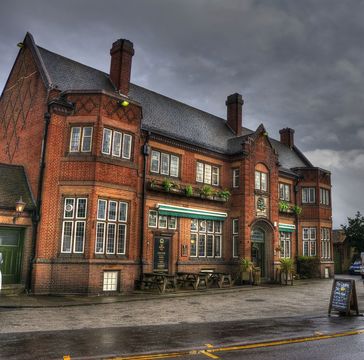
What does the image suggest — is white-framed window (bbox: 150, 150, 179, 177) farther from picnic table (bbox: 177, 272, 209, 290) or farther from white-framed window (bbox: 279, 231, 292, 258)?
white-framed window (bbox: 279, 231, 292, 258)

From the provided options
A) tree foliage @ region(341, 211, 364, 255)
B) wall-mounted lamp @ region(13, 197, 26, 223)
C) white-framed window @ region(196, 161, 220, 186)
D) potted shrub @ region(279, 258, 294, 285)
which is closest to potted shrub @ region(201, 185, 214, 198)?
white-framed window @ region(196, 161, 220, 186)

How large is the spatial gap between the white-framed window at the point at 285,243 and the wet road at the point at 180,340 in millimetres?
19319

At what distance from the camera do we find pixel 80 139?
1916 centimetres

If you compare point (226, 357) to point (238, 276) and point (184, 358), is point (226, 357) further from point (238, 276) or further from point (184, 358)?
point (238, 276)

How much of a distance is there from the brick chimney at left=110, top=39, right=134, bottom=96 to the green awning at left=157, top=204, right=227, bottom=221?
716 cm

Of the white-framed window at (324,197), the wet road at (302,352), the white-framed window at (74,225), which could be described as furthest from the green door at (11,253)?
the white-framed window at (324,197)

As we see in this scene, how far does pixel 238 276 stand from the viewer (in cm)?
2464

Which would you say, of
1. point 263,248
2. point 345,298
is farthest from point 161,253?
point 345,298

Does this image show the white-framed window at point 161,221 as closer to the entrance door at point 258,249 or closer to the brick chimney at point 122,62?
the entrance door at point 258,249

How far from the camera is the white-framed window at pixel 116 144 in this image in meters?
19.3

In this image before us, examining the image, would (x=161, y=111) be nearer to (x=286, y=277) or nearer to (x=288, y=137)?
(x=286, y=277)

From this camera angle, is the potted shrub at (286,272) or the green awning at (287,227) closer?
the potted shrub at (286,272)

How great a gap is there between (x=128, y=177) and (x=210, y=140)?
8.14 meters

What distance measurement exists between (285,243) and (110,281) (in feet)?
55.8
